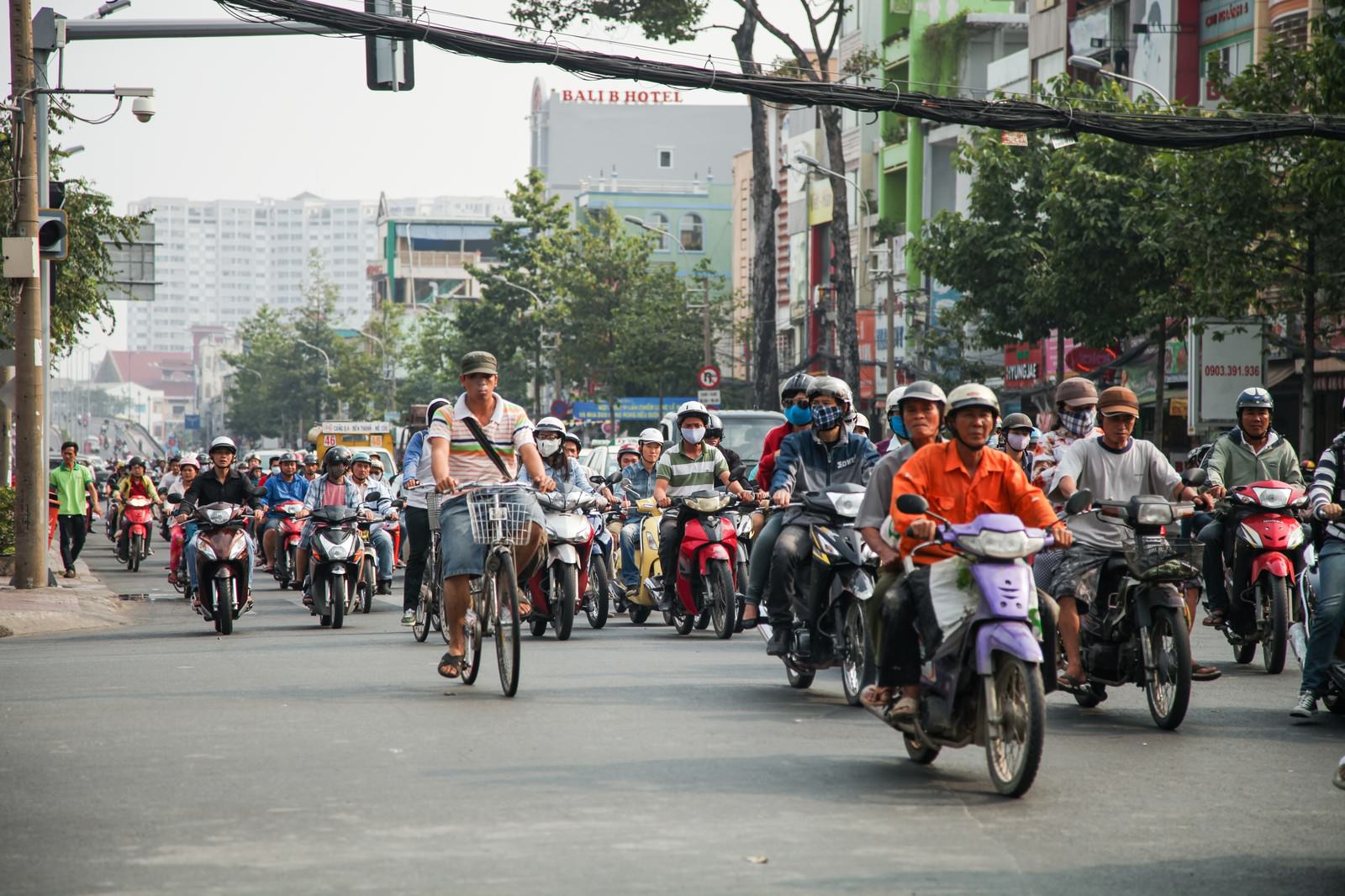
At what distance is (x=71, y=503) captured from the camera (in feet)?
86.4

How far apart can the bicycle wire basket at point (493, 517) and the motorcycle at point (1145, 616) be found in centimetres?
294

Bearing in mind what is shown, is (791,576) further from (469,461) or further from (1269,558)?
(1269,558)

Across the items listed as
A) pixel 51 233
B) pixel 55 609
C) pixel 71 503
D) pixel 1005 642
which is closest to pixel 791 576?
pixel 1005 642

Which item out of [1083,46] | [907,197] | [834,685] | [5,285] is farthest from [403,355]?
[834,685]

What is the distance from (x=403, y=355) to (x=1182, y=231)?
72.1 metres

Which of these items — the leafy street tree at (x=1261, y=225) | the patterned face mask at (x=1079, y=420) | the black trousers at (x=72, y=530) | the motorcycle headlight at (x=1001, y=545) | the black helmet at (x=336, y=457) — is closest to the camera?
the motorcycle headlight at (x=1001, y=545)

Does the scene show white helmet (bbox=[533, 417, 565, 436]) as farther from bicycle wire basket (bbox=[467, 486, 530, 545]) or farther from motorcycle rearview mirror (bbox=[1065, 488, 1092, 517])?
motorcycle rearview mirror (bbox=[1065, 488, 1092, 517])

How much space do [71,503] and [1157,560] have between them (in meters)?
20.0

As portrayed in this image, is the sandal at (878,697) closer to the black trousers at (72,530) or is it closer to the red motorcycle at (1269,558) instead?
the red motorcycle at (1269,558)

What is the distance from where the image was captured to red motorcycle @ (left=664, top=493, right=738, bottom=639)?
565 inches

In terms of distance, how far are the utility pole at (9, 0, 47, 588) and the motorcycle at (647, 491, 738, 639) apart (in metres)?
8.41

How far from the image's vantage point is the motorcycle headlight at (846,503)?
10.2 m

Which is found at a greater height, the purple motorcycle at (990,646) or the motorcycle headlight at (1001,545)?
the motorcycle headlight at (1001,545)

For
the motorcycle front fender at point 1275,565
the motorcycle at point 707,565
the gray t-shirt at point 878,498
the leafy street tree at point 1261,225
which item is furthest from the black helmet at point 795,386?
the leafy street tree at point 1261,225
